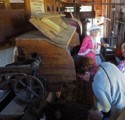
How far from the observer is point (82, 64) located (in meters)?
2.89

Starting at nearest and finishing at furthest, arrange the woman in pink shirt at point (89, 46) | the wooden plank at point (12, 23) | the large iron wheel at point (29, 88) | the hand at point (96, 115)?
the large iron wheel at point (29, 88)
the hand at point (96, 115)
the wooden plank at point (12, 23)
the woman in pink shirt at point (89, 46)

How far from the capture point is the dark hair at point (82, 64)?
278 centimetres

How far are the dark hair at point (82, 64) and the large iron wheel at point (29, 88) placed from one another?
4.46 ft

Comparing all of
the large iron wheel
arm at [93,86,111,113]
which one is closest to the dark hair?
arm at [93,86,111,113]

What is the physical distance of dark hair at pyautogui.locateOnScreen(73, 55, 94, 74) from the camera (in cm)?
278

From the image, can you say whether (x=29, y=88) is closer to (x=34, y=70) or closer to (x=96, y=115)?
(x=34, y=70)

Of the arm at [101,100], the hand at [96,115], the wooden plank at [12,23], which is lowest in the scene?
the hand at [96,115]

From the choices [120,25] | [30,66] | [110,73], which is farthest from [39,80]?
[120,25]

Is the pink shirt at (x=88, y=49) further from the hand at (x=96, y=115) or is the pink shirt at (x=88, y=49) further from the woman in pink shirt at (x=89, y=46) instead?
the hand at (x=96, y=115)

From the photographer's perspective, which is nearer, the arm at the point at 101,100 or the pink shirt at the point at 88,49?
the arm at the point at 101,100

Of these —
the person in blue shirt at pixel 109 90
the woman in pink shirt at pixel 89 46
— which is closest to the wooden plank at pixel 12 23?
the person in blue shirt at pixel 109 90

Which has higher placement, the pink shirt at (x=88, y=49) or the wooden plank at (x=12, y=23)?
the wooden plank at (x=12, y=23)

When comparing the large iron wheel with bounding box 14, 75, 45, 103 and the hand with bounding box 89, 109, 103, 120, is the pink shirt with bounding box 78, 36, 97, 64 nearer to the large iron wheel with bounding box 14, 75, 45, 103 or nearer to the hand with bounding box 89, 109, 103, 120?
the hand with bounding box 89, 109, 103, 120

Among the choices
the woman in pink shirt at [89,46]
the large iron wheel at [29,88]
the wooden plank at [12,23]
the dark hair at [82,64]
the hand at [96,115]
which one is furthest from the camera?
the woman in pink shirt at [89,46]
